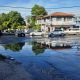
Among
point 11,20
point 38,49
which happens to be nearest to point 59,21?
point 11,20

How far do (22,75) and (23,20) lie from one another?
371 ft

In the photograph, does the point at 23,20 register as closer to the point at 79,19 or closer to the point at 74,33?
the point at 79,19

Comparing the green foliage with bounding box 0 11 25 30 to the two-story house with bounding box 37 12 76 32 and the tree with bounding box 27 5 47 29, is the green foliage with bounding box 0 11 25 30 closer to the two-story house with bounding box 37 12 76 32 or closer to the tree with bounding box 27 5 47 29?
the tree with bounding box 27 5 47 29

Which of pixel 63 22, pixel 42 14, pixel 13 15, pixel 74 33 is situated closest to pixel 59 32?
pixel 74 33

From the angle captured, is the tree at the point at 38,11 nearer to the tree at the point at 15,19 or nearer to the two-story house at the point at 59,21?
the tree at the point at 15,19

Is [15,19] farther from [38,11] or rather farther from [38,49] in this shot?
[38,49]

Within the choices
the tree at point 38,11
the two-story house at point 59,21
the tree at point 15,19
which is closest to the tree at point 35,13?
the tree at point 38,11

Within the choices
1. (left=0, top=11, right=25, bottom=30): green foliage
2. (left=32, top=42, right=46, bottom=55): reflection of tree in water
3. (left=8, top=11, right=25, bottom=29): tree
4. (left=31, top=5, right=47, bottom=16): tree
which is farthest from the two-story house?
(left=32, top=42, right=46, bottom=55): reflection of tree in water

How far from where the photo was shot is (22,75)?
463 inches

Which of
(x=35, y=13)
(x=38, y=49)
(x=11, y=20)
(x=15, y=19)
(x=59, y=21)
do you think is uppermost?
(x=35, y=13)

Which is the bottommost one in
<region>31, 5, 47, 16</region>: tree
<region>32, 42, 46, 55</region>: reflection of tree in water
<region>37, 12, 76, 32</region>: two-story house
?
<region>32, 42, 46, 55</region>: reflection of tree in water

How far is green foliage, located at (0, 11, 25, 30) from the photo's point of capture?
379 ft

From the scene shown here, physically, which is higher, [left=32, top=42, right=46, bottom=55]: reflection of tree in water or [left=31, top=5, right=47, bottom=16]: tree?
[left=31, top=5, right=47, bottom=16]: tree

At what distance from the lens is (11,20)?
117875 mm
